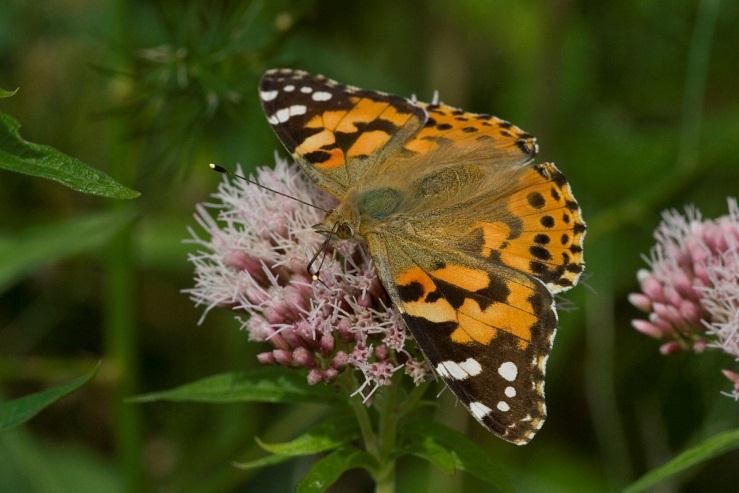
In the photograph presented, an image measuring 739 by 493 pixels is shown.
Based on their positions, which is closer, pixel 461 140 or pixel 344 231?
pixel 344 231

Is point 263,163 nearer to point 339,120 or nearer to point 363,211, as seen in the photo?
point 339,120

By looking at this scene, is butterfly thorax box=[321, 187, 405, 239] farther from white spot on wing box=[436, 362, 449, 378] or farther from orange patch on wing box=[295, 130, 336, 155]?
white spot on wing box=[436, 362, 449, 378]

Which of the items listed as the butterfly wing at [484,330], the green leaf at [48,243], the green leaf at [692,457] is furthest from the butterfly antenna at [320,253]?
the green leaf at [48,243]

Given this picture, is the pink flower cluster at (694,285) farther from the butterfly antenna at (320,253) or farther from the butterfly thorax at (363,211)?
the butterfly antenna at (320,253)

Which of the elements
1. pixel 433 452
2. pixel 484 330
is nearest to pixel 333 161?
pixel 484 330

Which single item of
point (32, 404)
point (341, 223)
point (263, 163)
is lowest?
point (263, 163)

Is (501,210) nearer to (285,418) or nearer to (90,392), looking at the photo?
(285,418)
